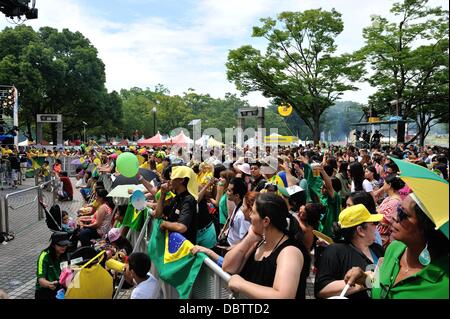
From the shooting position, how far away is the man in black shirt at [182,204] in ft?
12.5

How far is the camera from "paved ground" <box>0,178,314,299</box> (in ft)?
19.2

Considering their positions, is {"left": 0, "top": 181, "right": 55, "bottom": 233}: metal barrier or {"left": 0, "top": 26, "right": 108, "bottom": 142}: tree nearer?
{"left": 0, "top": 181, "right": 55, "bottom": 233}: metal barrier

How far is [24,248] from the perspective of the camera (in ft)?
26.7

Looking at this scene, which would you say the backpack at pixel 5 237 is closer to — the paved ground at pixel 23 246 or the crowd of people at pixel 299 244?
the paved ground at pixel 23 246

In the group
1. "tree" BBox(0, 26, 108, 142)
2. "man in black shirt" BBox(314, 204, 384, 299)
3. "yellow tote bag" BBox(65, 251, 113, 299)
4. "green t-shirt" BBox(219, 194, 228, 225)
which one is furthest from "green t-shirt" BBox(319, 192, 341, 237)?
"tree" BBox(0, 26, 108, 142)

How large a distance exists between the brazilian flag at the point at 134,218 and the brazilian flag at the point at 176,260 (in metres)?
1.92

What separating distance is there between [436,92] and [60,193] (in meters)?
24.7

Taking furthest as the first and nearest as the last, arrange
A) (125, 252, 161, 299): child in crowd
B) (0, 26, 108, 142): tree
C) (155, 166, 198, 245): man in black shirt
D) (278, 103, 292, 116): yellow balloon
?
(0, 26, 108, 142): tree
(278, 103, 292, 116): yellow balloon
(155, 166, 198, 245): man in black shirt
(125, 252, 161, 299): child in crowd

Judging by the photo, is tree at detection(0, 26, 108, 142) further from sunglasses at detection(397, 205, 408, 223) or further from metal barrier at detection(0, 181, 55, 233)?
sunglasses at detection(397, 205, 408, 223)

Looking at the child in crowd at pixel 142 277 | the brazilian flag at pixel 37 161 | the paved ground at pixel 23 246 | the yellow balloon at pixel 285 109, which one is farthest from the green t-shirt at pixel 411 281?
the yellow balloon at pixel 285 109

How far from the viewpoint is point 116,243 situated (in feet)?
16.7

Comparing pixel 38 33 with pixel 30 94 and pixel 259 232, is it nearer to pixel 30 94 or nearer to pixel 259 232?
pixel 30 94

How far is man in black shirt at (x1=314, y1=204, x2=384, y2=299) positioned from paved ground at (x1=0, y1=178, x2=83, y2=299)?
467 cm

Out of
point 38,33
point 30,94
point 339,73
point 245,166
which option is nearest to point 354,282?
point 245,166
